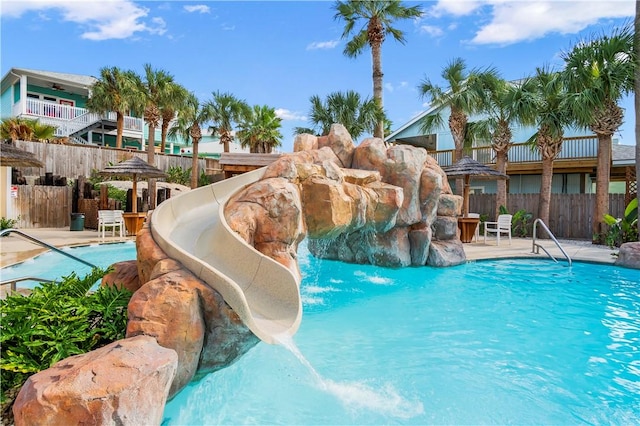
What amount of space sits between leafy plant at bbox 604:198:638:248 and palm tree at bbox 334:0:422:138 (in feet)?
33.2

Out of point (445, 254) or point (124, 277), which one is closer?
point (124, 277)

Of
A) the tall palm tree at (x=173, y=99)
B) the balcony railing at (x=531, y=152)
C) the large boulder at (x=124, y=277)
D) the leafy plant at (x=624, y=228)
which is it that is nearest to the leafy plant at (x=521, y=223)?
the balcony railing at (x=531, y=152)

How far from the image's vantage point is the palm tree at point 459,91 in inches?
679

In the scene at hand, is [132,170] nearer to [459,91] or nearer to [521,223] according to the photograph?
[459,91]

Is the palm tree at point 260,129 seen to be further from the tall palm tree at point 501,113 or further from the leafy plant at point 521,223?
the leafy plant at point 521,223

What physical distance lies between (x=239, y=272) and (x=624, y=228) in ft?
49.7

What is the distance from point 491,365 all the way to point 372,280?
4688 millimetres

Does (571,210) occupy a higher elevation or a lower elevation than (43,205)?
higher

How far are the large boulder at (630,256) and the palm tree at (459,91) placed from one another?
→ 8.63m

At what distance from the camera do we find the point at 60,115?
90.1ft

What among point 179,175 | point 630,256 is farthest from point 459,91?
point 179,175

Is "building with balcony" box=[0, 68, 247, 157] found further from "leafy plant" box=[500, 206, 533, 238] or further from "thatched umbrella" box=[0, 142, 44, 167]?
"leafy plant" box=[500, 206, 533, 238]

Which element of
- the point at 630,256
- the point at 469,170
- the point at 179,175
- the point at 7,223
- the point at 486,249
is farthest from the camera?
the point at 179,175

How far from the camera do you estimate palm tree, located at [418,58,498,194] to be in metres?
17.2
